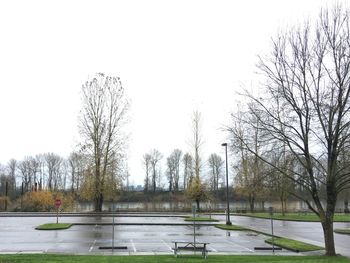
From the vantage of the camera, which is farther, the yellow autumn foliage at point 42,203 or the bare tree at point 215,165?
the bare tree at point 215,165

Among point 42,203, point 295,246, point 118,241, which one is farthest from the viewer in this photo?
point 42,203

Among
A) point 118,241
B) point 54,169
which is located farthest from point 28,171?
point 118,241

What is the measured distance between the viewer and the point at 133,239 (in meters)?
26.7

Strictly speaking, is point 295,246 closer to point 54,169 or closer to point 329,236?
point 329,236

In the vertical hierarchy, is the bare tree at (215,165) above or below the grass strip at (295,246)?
above

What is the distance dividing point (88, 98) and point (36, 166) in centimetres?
5596

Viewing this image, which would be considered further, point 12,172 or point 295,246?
point 12,172

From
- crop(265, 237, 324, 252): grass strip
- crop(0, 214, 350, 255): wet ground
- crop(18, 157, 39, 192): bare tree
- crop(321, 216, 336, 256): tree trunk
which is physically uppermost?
crop(18, 157, 39, 192): bare tree

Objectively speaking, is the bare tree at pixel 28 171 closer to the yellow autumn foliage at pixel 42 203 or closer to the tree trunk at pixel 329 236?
the yellow autumn foliage at pixel 42 203

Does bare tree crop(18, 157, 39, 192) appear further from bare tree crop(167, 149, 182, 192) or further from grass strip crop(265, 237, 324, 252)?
grass strip crop(265, 237, 324, 252)

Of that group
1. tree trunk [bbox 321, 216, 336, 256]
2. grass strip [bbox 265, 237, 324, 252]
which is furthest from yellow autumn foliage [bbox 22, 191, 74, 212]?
tree trunk [bbox 321, 216, 336, 256]

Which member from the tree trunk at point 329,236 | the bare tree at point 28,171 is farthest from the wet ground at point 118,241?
the bare tree at point 28,171

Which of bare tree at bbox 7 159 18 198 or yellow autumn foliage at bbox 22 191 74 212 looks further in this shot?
bare tree at bbox 7 159 18 198

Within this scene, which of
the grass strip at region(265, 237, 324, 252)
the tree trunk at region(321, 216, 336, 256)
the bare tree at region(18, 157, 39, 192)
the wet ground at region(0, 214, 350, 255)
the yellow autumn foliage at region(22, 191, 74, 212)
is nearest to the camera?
the tree trunk at region(321, 216, 336, 256)
